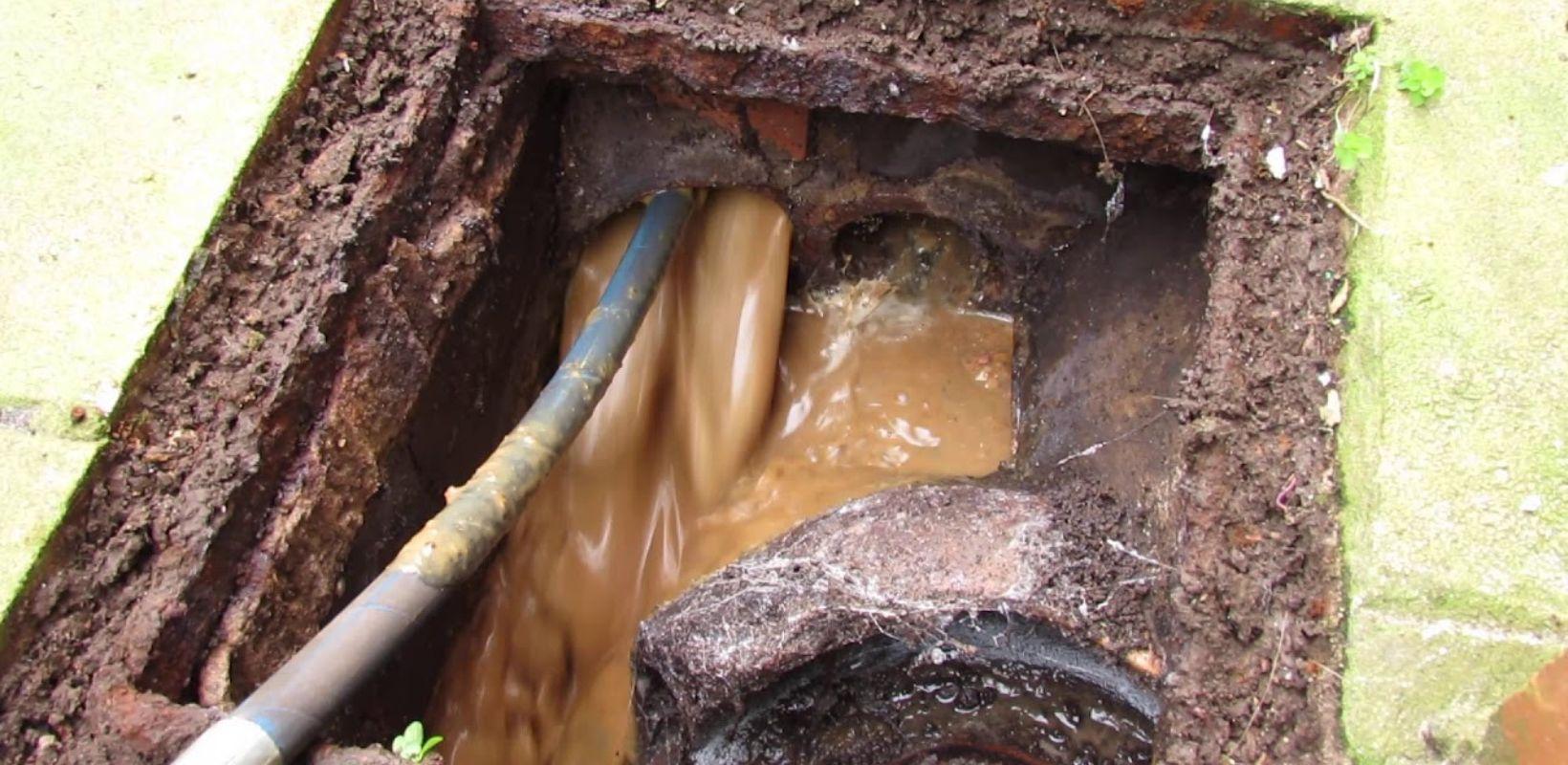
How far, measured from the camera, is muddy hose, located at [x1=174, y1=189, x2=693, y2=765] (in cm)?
174

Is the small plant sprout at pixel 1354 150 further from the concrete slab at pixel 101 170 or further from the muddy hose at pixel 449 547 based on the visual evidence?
the concrete slab at pixel 101 170

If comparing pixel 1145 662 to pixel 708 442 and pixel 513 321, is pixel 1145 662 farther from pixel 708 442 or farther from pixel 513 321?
pixel 513 321

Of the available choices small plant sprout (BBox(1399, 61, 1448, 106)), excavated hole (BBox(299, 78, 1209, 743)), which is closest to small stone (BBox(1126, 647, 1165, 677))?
excavated hole (BBox(299, 78, 1209, 743))

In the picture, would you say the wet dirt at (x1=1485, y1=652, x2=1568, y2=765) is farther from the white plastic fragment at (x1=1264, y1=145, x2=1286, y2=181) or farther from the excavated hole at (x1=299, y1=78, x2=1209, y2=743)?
the white plastic fragment at (x1=1264, y1=145, x2=1286, y2=181)

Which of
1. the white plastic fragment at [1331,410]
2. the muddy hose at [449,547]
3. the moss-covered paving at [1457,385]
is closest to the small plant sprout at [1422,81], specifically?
the moss-covered paving at [1457,385]

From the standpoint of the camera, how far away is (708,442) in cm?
A: 316

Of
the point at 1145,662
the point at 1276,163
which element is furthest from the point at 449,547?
the point at 1276,163

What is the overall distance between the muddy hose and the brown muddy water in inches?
11.8

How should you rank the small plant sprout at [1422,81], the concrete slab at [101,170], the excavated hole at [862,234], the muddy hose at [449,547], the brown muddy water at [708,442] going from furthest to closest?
the brown muddy water at [708,442] < the excavated hole at [862,234] < the small plant sprout at [1422,81] < the concrete slab at [101,170] < the muddy hose at [449,547]

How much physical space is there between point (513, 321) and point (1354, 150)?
208 cm

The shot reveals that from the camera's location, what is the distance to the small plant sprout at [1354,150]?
6.50ft

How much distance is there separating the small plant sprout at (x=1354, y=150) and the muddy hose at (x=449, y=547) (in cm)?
167

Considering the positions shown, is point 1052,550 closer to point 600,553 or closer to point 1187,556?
point 1187,556

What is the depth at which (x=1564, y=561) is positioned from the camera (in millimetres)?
1691
